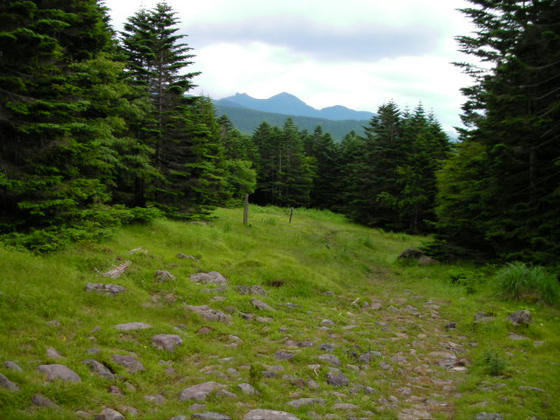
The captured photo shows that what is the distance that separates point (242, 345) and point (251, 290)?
351cm

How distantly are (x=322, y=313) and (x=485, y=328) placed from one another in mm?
4089

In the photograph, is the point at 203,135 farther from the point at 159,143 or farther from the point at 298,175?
the point at 298,175

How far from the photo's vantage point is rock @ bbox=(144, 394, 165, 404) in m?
4.77

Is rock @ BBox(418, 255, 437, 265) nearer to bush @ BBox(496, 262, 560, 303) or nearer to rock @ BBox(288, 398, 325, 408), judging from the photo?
bush @ BBox(496, 262, 560, 303)

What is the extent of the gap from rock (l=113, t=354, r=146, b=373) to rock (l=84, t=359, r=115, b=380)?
0.93ft

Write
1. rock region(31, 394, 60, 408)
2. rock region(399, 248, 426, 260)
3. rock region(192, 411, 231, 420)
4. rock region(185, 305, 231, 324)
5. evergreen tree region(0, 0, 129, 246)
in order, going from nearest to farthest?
1. rock region(31, 394, 60, 408)
2. rock region(192, 411, 231, 420)
3. rock region(185, 305, 231, 324)
4. evergreen tree region(0, 0, 129, 246)
5. rock region(399, 248, 426, 260)

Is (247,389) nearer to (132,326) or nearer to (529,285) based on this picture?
(132,326)

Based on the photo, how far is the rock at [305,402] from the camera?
493 cm

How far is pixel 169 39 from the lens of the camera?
19984 mm

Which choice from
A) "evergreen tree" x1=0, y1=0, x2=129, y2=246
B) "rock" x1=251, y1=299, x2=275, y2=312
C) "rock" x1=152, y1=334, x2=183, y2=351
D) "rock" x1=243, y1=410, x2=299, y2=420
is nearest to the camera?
"rock" x1=243, y1=410, x2=299, y2=420

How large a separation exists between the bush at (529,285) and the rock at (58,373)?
1165cm

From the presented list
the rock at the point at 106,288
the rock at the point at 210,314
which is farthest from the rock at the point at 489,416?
the rock at the point at 106,288

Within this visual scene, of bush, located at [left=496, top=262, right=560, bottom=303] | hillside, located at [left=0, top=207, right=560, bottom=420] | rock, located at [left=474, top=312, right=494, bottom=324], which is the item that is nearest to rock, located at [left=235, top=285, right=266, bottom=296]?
hillside, located at [left=0, top=207, right=560, bottom=420]

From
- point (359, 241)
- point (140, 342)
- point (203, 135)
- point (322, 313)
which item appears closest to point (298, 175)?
point (359, 241)
